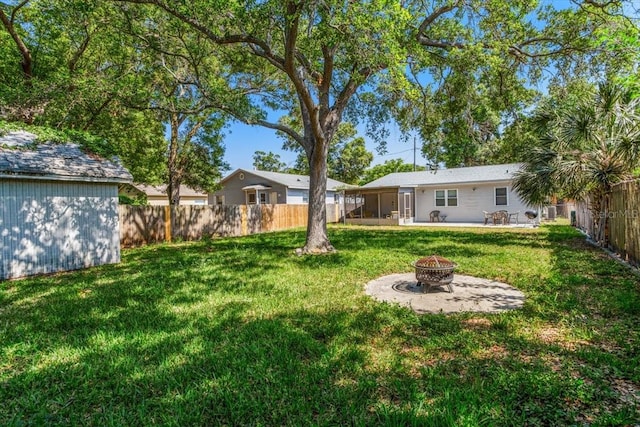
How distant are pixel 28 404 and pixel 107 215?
7.69 meters

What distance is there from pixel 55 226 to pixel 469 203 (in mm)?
21121

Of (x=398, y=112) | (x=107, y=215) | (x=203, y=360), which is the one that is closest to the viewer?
(x=203, y=360)

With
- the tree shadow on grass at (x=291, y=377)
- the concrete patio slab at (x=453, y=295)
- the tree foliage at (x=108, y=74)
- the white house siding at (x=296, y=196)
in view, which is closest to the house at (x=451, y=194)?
the white house siding at (x=296, y=196)

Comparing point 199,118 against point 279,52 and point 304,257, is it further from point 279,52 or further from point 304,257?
point 304,257

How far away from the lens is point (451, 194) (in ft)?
73.6

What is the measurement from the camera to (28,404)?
281 centimetres

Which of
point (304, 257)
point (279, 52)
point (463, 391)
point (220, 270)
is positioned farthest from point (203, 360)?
point (279, 52)

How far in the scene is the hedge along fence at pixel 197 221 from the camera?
13258 mm

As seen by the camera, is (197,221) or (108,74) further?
(197,221)

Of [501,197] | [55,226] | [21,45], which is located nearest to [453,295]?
[55,226]

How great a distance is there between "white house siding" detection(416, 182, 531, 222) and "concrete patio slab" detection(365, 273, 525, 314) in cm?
1590

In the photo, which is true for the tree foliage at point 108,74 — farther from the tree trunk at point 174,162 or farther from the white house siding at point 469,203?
the white house siding at point 469,203

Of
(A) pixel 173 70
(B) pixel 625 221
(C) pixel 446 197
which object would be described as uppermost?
(A) pixel 173 70

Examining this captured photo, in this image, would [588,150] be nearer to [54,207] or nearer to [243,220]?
[54,207]
